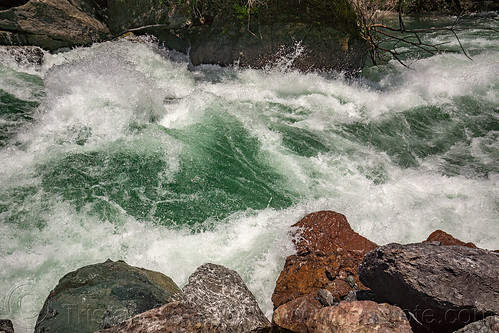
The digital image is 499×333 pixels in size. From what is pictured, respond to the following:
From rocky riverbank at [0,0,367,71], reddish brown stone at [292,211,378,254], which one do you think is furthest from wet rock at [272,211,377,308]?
rocky riverbank at [0,0,367,71]

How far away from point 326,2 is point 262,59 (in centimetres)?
152

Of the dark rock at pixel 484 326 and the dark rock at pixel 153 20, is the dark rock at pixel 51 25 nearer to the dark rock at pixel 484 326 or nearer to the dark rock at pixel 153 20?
the dark rock at pixel 153 20

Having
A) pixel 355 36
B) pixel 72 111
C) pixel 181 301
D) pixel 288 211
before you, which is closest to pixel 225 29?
pixel 355 36

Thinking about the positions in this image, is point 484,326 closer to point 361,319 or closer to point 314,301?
point 361,319

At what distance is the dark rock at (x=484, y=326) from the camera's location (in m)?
2.43

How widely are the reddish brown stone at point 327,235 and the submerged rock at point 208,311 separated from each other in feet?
3.40

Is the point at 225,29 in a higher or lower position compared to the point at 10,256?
higher

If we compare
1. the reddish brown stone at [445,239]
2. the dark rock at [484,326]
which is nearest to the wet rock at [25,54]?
the reddish brown stone at [445,239]

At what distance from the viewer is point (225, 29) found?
727cm

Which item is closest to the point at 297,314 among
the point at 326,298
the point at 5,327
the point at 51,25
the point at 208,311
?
→ the point at 326,298

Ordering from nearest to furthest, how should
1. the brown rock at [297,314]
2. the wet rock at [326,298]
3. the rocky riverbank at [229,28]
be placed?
the brown rock at [297,314] < the wet rock at [326,298] < the rocky riverbank at [229,28]

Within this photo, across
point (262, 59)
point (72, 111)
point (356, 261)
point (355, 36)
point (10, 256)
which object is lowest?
point (10, 256)

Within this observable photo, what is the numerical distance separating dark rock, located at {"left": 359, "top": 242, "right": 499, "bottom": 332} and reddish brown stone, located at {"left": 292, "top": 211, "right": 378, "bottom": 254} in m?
1.02

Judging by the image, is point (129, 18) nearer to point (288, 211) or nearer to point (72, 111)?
point (72, 111)
